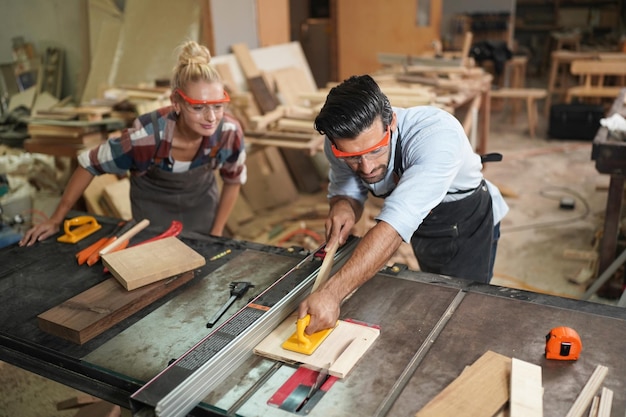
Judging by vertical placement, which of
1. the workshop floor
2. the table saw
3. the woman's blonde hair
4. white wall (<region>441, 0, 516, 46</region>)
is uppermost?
Result: white wall (<region>441, 0, 516, 46</region>)

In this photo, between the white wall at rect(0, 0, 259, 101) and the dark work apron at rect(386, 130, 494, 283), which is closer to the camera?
the dark work apron at rect(386, 130, 494, 283)

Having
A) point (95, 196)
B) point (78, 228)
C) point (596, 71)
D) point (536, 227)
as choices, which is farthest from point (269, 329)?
point (596, 71)

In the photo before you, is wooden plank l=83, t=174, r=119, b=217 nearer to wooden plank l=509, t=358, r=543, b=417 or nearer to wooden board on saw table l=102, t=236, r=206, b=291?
wooden board on saw table l=102, t=236, r=206, b=291

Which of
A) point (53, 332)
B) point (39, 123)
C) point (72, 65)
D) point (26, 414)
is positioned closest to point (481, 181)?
point (53, 332)

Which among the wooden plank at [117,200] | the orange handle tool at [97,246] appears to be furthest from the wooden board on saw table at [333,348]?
the wooden plank at [117,200]

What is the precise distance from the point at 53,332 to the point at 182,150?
4.00 ft

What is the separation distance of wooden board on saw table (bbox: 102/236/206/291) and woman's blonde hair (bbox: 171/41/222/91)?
2.35 feet

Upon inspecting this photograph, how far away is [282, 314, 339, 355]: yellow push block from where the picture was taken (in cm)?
154

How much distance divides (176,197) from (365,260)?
5.09 ft

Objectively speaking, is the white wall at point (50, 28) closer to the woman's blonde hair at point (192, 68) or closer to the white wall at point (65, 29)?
the white wall at point (65, 29)

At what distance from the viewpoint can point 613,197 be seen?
337 centimetres

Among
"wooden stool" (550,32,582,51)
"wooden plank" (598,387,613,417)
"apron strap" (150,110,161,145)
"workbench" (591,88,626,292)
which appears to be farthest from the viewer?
"wooden stool" (550,32,582,51)

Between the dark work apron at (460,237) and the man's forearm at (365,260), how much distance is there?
0.62 m

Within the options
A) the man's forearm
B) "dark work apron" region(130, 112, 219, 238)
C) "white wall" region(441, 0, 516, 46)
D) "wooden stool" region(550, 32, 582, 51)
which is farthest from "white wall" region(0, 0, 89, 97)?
"wooden stool" region(550, 32, 582, 51)
